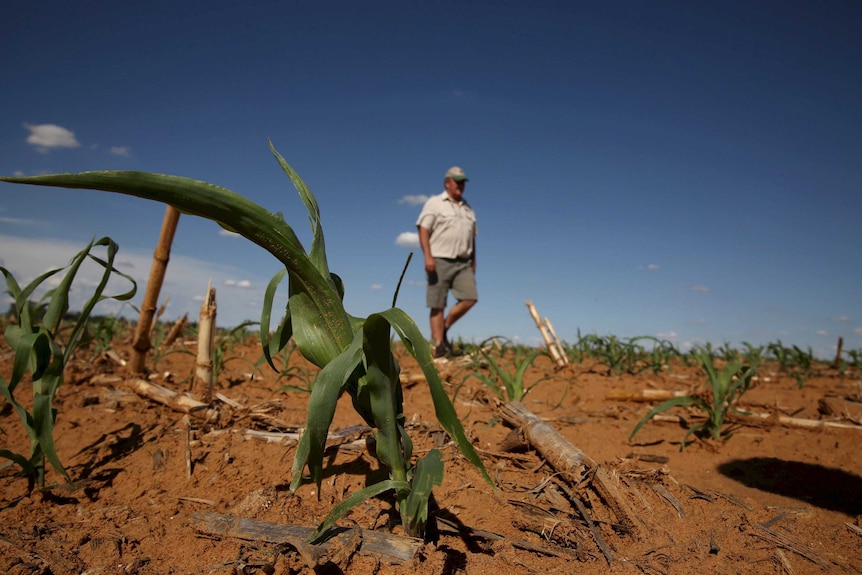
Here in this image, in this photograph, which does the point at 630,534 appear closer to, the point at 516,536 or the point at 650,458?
the point at 516,536

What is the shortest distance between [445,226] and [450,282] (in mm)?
768

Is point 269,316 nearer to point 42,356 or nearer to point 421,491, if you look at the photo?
point 421,491

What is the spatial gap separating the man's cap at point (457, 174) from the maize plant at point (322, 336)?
539cm

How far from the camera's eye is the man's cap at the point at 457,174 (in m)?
6.86

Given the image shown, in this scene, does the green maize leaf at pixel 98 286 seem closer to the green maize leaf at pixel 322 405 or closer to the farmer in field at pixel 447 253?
the green maize leaf at pixel 322 405

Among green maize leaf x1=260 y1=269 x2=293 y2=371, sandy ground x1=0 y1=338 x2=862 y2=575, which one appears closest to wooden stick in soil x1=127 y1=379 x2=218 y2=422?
sandy ground x1=0 y1=338 x2=862 y2=575

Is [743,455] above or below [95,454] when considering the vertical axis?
above

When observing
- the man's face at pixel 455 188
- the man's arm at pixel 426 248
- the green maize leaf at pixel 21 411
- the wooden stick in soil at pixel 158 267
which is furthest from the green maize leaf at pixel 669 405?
the man's face at pixel 455 188

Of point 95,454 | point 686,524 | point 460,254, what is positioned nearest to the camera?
point 686,524

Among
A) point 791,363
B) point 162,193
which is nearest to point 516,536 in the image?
point 162,193

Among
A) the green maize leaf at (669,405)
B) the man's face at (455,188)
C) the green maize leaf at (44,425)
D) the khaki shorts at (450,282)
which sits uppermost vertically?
the man's face at (455,188)

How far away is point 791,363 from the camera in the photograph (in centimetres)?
681

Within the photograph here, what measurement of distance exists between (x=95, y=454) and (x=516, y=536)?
2244mm

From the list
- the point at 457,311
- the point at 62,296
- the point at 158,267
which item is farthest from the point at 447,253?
the point at 62,296
